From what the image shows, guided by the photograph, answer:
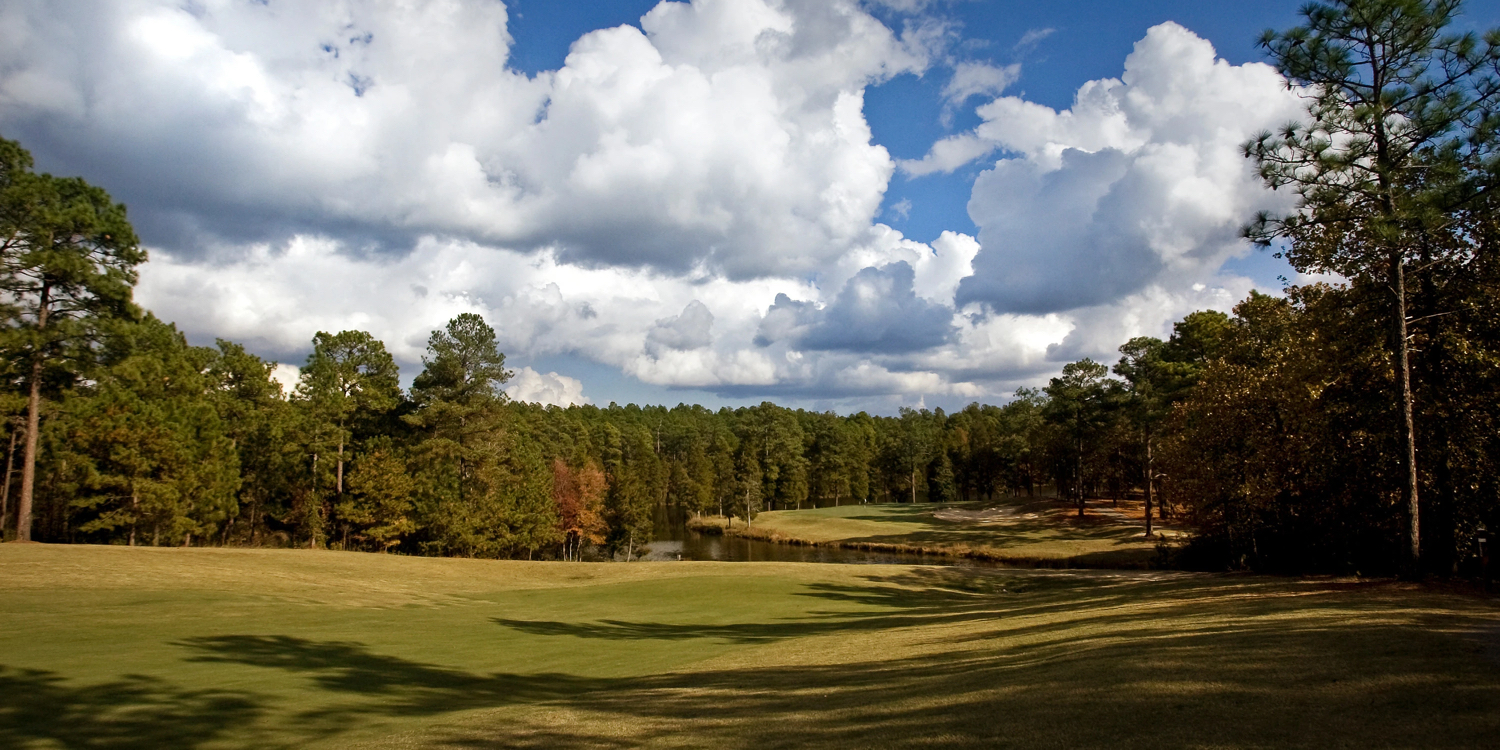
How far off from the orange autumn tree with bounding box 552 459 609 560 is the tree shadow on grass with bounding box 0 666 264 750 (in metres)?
48.9

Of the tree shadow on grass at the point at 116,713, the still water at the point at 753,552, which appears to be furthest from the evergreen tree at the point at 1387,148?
the still water at the point at 753,552

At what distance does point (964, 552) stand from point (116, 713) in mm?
52215

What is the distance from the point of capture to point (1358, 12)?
17.6 m

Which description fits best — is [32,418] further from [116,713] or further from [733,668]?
[733,668]

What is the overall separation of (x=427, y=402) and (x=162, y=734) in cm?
4282

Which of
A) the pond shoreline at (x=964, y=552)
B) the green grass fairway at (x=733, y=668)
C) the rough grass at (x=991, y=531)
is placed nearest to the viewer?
the green grass fairway at (x=733, y=668)

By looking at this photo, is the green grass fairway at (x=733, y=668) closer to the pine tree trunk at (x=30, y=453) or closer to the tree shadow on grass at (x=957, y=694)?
the tree shadow on grass at (x=957, y=694)

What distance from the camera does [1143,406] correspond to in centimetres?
4972

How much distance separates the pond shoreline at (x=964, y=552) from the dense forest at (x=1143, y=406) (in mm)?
5887

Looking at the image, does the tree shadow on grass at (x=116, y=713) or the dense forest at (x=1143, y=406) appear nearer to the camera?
the tree shadow on grass at (x=116, y=713)

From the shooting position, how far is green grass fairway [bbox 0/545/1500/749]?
7699mm

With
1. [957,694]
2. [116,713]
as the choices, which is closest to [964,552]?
[957,694]

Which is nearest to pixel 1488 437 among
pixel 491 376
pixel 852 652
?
pixel 852 652

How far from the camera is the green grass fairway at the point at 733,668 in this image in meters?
7.70
